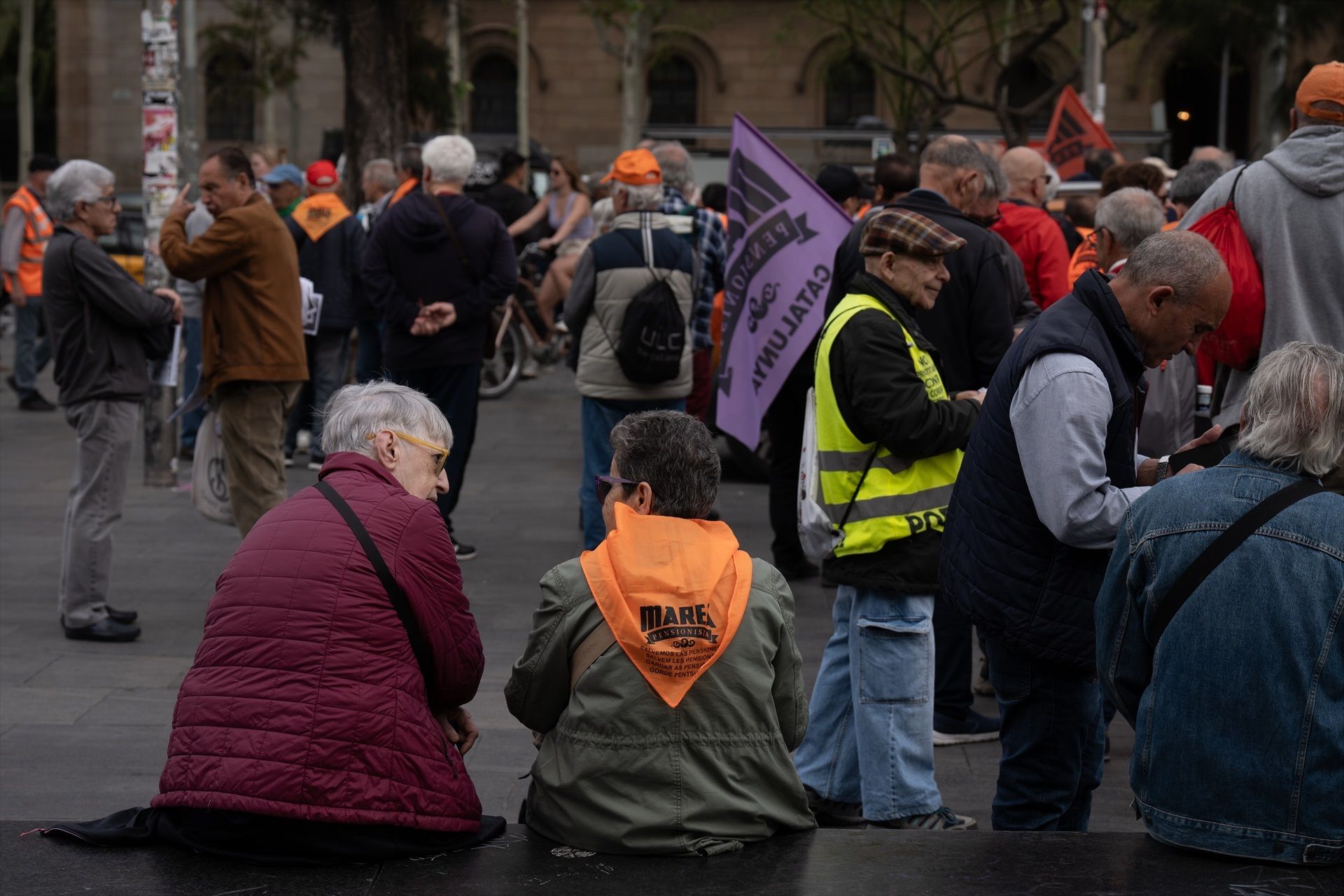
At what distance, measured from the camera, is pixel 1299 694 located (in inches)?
129

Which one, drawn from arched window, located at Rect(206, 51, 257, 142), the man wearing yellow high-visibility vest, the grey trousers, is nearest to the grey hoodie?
the man wearing yellow high-visibility vest

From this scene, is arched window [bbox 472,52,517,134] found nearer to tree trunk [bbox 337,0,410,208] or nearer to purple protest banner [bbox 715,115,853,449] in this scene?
tree trunk [bbox 337,0,410,208]

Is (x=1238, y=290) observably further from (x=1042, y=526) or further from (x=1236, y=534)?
(x=1236, y=534)

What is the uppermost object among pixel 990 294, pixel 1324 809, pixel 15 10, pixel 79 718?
pixel 15 10

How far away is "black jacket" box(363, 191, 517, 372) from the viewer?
8.08m

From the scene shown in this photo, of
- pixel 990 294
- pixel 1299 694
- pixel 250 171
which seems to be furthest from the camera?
pixel 250 171

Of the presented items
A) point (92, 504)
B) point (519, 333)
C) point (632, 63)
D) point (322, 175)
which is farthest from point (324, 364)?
point (632, 63)

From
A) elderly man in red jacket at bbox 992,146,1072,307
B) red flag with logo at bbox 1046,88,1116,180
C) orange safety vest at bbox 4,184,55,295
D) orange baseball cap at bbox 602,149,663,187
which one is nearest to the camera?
elderly man in red jacket at bbox 992,146,1072,307

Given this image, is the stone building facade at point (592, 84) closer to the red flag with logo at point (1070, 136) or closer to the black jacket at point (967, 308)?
the red flag with logo at point (1070, 136)

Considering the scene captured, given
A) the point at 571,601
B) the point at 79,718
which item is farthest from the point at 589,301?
the point at 571,601

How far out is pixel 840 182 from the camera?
8672mm

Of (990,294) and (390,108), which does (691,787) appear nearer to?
(990,294)

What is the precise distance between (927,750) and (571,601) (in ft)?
5.26

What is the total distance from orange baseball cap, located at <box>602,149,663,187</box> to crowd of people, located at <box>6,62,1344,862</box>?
1.97m
